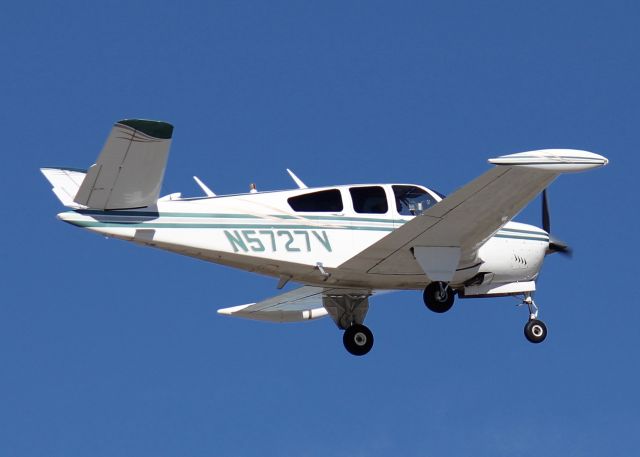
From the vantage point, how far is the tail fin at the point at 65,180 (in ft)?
72.7

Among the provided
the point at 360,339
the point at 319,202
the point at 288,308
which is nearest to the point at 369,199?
the point at 319,202

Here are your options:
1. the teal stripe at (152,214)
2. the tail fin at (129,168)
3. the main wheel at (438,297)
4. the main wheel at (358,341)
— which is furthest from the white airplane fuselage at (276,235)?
the main wheel at (358,341)

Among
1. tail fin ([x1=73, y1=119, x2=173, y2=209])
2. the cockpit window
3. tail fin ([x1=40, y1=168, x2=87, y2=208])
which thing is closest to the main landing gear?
the cockpit window

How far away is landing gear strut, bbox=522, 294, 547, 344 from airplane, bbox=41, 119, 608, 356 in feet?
0.06

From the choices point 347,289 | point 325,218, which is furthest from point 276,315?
point 325,218

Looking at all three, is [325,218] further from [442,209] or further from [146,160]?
[146,160]

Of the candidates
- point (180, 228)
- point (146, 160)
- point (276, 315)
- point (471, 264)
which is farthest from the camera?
point (276, 315)

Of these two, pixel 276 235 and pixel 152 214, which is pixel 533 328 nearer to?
Result: pixel 276 235

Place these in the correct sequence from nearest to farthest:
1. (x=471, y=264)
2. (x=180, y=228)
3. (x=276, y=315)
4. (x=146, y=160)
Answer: (x=146, y=160)
(x=180, y=228)
(x=471, y=264)
(x=276, y=315)

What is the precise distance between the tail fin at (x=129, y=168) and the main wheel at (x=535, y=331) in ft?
25.0

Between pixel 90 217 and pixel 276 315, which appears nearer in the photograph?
pixel 90 217

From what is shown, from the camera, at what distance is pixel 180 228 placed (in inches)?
866

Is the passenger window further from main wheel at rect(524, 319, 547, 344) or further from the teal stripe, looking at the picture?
main wheel at rect(524, 319, 547, 344)

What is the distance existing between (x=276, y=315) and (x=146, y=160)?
666 cm
